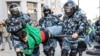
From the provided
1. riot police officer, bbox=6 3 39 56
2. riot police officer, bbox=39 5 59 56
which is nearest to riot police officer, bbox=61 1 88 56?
riot police officer, bbox=6 3 39 56

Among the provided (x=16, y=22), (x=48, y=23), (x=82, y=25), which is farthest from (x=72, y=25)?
(x=48, y=23)

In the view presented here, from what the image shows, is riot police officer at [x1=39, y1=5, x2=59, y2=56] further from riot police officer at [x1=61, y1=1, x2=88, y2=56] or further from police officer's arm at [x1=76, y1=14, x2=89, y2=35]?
police officer's arm at [x1=76, y1=14, x2=89, y2=35]

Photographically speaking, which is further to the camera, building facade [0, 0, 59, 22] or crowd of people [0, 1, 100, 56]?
building facade [0, 0, 59, 22]

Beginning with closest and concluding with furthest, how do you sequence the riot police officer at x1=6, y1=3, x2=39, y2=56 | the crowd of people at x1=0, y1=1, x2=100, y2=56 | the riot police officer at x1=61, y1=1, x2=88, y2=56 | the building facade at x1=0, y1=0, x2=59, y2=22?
1. the crowd of people at x1=0, y1=1, x2=100, y2=56
2. the riot police officer at x1=61, y1=1, x2=88, y2=56
3. the riot police officer at x1=6, y1=3, x2=39, y2=56
4. the building facade at x1=0, y1=0, x2=59, y2=22

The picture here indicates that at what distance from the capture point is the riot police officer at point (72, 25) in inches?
276

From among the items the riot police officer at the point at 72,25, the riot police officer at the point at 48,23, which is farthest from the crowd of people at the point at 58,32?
the riot police officer at the point at 48,23

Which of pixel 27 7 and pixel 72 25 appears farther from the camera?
pixel 27 7

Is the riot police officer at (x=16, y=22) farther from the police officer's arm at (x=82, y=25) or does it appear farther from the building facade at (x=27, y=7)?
the building facade at (x=27, y=7)

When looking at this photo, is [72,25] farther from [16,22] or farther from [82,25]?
[16,22]

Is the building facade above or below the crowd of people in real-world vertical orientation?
below

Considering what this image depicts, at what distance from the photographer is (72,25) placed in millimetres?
7074

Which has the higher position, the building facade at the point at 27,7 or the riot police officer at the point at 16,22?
the riot police officer at the point at 16,22

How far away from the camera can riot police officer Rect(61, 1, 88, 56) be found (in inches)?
276

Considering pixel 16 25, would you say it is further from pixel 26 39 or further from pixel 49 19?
pixel 49 19
